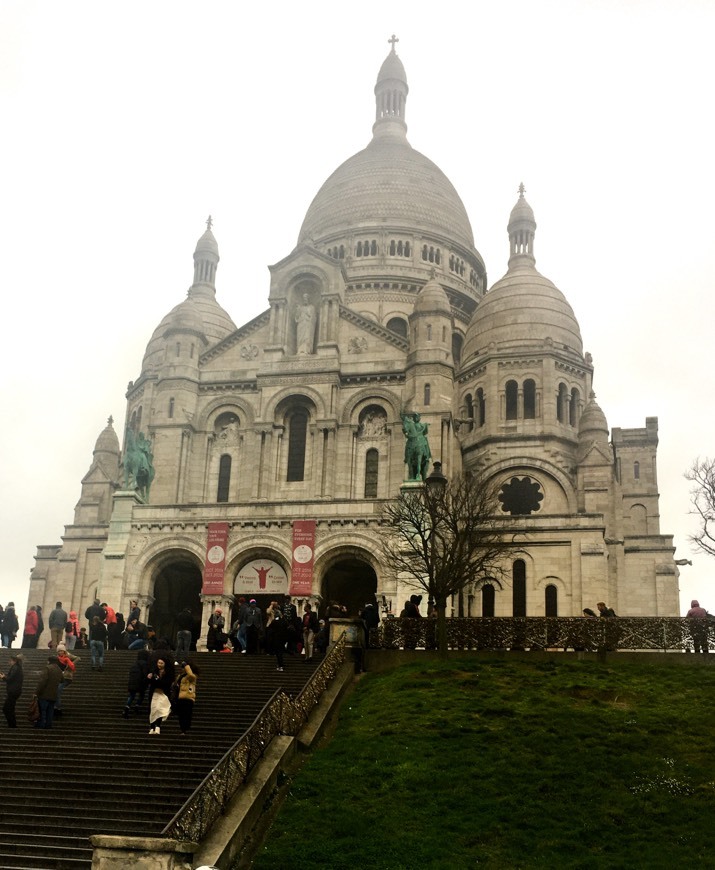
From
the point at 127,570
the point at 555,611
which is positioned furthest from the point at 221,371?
the point at 555,611

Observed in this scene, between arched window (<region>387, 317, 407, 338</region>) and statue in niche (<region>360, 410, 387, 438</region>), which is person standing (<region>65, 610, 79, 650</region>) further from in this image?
arched window (<region>387, 317, 407, 338</region>)

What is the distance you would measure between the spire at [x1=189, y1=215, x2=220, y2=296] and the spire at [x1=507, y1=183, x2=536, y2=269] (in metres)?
19.3

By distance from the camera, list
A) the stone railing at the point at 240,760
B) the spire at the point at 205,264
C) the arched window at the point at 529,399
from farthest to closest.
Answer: the spire at the point at 205,264 < the arched window at the point at 529,399 < the stone railing at the point at 240,760

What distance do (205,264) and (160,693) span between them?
56159mm

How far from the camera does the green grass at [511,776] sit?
18.0 m

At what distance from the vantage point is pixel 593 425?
56250mm

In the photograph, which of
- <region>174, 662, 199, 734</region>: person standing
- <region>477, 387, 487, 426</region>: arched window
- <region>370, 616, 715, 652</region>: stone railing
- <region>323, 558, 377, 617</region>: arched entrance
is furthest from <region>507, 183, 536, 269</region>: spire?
<region>174, 662, 199, 734</region>: person standing

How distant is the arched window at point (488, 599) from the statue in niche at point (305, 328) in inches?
519

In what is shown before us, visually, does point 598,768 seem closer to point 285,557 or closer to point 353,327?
point 285,557

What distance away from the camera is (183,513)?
155 ft

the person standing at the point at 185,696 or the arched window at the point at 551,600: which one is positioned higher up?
the arched window at the point at 551,600

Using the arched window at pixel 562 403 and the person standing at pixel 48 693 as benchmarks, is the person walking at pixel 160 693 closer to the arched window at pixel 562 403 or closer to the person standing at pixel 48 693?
the person standing at pixel 48 693

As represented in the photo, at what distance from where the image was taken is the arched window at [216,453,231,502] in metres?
52.5

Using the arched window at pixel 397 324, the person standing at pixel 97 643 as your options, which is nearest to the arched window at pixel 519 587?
the arched window at pixel 397 324
